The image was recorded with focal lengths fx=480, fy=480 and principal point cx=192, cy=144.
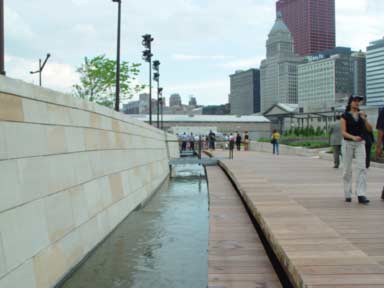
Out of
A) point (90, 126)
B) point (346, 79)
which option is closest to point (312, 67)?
point (346, 79)

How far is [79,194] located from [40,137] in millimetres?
1581

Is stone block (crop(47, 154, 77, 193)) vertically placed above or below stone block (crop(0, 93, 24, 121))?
below

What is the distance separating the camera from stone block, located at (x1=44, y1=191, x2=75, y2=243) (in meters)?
5.54

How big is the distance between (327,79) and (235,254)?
5503 inches

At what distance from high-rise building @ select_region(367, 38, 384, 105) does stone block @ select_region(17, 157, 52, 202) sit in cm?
7622

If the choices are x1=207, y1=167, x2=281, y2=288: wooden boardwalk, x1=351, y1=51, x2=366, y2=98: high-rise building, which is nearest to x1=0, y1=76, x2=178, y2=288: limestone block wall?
x1=207, y1=167, x2=281, y2=288: wooden boardwalk

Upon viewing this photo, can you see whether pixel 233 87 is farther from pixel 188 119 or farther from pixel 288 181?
pixel 288 181

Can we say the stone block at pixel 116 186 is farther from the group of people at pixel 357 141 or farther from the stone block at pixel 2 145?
the stone block at pixel 2 145

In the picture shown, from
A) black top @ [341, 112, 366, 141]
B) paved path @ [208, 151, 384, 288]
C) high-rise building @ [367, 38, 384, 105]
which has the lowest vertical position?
paved path @ [208, 151, 384, 288]

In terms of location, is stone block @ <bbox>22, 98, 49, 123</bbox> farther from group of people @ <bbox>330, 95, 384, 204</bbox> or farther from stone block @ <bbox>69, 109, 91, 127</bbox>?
group of people @ <bbox>330, 95, 384, 204</bbox>

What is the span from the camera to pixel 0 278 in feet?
13.3

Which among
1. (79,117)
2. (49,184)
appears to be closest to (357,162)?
(79,117)

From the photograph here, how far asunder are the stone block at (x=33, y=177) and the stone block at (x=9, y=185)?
4.3 inches

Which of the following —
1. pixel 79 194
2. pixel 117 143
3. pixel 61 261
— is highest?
pixel 117 143
